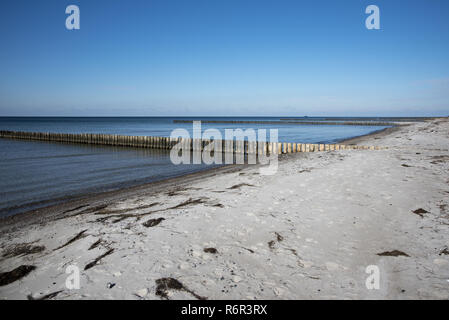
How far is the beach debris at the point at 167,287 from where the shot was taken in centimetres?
383

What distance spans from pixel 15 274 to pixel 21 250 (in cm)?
160

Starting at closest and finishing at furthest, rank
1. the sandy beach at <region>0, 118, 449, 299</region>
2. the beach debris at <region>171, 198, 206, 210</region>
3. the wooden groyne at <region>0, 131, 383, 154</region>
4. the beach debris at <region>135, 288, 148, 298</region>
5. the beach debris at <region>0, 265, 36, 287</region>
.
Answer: the beach debris at <region>135, 288, 148, 298</region>
the sandy beach at <region>0, 118, 449, 299</region>
the beach debris at <region>0, 265, 36, 287</region>
the beach debris at <region>171, 198, 206, 210</region>
the wooden groyne at <region>0, 131, 383, 154</region>

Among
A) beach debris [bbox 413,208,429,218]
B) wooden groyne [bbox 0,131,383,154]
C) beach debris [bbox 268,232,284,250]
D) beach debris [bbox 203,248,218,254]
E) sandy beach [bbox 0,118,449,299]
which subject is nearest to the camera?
sandy beach [bbox 0,118,449,299]

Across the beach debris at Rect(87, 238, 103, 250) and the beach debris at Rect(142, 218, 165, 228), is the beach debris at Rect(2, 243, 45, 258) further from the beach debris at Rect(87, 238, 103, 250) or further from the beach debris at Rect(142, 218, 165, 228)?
the beach debris at Rect(142, 218, 165, 228)

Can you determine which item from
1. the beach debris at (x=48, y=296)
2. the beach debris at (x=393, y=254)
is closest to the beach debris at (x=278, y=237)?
the beach debris at (x=393, y=254)

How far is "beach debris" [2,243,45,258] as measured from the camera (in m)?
5.87

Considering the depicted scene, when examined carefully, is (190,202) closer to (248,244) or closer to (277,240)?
(248,244)

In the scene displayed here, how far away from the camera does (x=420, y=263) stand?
454 cm

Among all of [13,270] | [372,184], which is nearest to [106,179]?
[13,270]

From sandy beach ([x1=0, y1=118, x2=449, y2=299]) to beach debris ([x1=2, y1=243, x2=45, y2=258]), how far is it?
34mm

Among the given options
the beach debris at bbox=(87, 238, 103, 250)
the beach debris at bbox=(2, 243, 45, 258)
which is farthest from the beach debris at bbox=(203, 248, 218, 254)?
the beach debris at bbox=(2, 243, 45, 258)

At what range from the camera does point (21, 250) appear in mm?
6070

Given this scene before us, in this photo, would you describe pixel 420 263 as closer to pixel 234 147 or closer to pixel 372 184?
pixel 372 184
